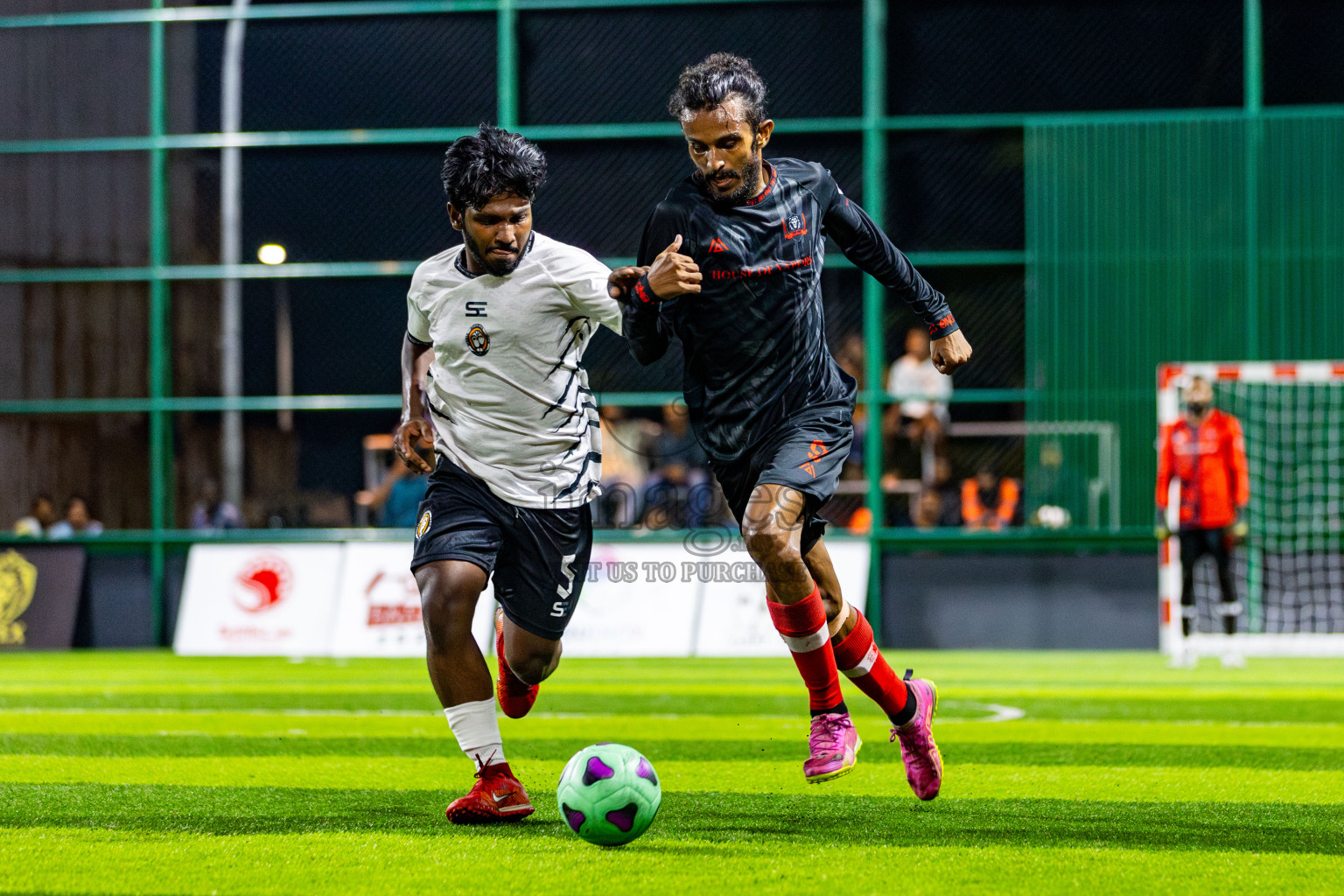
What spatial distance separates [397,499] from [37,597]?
12.6 ft

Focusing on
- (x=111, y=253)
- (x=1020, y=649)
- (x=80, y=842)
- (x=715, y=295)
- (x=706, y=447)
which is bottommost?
(x=1020, y=649)

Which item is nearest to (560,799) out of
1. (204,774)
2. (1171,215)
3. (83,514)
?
(204,774)

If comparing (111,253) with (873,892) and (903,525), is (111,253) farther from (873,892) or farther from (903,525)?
(873,892)

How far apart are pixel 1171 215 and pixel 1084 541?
11.0ft

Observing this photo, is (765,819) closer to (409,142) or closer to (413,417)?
(413,417)

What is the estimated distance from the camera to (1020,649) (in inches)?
599

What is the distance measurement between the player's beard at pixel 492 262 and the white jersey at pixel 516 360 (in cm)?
3

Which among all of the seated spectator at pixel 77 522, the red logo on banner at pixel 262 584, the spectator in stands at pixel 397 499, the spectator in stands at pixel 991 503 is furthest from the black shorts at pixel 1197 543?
the seated spectator at pixel 77 522

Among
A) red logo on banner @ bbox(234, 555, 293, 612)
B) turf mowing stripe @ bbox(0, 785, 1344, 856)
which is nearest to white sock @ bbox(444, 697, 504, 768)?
turf mowing stripe @ bbox(0, 785, 1344, 856)

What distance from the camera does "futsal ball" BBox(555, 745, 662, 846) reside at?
14.4 ft

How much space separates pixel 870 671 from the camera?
5.18 m

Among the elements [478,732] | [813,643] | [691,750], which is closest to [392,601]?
[691,750]

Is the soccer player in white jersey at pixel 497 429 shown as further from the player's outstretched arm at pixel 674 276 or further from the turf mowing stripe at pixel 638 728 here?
the turf mowing stripe at pixel 638 728

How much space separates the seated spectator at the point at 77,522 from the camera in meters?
16.8
